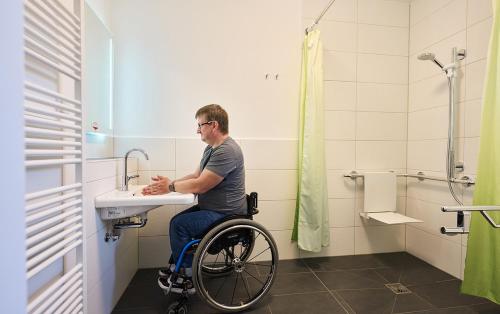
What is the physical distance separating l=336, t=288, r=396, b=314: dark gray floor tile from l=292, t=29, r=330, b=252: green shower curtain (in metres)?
0.42

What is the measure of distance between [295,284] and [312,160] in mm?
956

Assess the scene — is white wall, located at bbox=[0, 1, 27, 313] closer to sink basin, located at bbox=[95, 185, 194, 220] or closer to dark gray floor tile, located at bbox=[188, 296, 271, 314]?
sink basin, located at bbox=[95, 185, 194, 220]

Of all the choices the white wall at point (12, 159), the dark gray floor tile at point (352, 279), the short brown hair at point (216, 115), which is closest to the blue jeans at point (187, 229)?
the short brown hair at point (216, 115)

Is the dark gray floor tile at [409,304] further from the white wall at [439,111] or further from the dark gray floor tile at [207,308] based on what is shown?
the dark gray floor tile at [207,308]

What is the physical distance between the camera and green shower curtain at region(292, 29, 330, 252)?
6.47 feet

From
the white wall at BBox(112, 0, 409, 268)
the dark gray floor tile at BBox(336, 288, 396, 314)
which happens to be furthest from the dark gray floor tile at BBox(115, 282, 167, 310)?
the dark gray floor tile at BBox(336, 288, 396, 314)

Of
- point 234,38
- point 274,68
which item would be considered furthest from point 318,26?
point 234,38

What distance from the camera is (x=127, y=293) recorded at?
63.8 inches

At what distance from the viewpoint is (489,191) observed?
1.32 metres

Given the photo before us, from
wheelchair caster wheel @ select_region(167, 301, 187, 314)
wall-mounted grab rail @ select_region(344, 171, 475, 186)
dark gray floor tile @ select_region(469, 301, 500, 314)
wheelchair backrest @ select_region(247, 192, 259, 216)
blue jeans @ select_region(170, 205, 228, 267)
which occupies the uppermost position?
wall-mounted grab rail @ select_region(344, 171, 475, 186)

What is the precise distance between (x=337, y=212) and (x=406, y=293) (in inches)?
29.9

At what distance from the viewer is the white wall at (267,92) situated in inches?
75.8

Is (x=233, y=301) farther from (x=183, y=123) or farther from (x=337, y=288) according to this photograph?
(x=183, y=123)

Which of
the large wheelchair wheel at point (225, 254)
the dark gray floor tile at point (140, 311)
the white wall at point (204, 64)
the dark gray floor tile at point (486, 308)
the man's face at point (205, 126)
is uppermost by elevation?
the white wall at point (204, 64)
